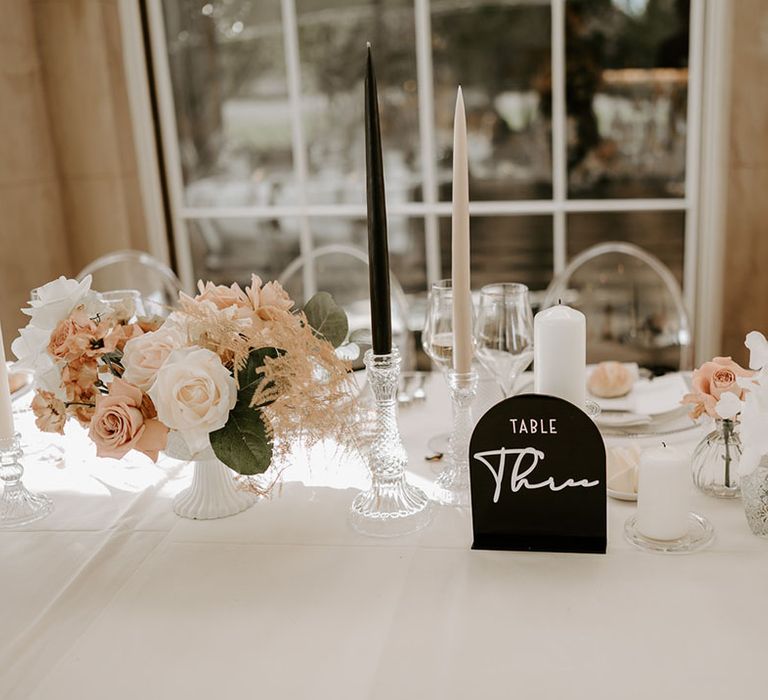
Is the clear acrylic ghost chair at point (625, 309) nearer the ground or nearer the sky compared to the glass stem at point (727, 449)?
nearer the ground

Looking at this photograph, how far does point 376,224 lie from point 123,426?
39 centimetres

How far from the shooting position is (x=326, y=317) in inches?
50.0

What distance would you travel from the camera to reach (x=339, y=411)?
3.80 feet

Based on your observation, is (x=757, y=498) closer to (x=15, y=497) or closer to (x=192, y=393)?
(x=192, y=393)

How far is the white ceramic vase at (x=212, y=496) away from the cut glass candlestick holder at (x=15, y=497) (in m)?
0.20

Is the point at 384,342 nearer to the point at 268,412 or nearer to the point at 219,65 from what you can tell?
the point at 268,412

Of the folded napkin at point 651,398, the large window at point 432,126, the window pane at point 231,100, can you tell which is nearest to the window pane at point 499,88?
the large window at point 432,126

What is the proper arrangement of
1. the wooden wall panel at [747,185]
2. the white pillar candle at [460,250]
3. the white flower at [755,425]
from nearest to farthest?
the white flower at [755,425] < the white pillar candle at [460,250] < the wooden wall panel at [747,185]

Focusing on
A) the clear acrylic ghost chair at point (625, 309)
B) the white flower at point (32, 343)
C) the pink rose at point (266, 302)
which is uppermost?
the pink rose at point (266, 302)

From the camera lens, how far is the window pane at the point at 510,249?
2939 mm

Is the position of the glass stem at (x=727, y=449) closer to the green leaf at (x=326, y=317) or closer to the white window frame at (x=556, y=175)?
the green leaf at (x=326, y=317)

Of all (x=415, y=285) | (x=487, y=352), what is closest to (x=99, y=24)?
(x=415, y=285)

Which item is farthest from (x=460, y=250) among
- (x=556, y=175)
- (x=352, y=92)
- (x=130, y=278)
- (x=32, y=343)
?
(x=130, y=278)

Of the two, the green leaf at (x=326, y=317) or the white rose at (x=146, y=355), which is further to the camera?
the green leaf at (x=326, y=317)
